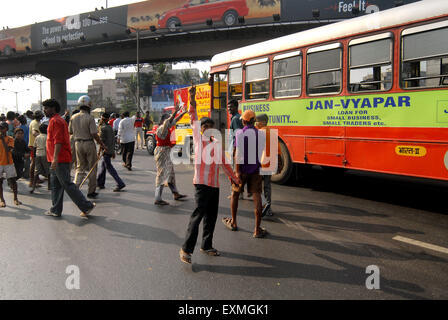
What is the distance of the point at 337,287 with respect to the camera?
360 cm

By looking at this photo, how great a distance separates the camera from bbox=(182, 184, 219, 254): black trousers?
4223mm

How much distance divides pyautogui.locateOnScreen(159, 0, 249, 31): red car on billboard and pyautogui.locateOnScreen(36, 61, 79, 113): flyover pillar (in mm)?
15909

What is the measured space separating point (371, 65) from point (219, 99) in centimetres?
546

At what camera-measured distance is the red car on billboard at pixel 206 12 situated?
29219 mm

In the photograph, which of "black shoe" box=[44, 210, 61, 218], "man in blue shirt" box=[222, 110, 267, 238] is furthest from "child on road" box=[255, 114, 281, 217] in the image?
"black shoe" box=[44, 210, 61, 218]

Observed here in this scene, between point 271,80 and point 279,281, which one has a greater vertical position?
point 271,80

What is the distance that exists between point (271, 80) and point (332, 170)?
2.79 meters

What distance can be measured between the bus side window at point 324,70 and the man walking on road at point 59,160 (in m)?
4.85

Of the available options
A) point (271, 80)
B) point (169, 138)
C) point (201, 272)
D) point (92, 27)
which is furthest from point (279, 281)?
point (92, 27)

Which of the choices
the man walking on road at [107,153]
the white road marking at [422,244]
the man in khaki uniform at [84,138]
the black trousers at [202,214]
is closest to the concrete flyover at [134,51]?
the man walking on road at [107,153]

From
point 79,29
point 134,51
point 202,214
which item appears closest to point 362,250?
point 202,214

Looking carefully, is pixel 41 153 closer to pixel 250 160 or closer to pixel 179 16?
pixel 250 160

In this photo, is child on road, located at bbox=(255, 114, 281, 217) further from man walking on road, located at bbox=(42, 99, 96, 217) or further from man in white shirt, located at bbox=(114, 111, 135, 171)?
man in white shirt, located at bbox=(114, 111, 135, 171)
